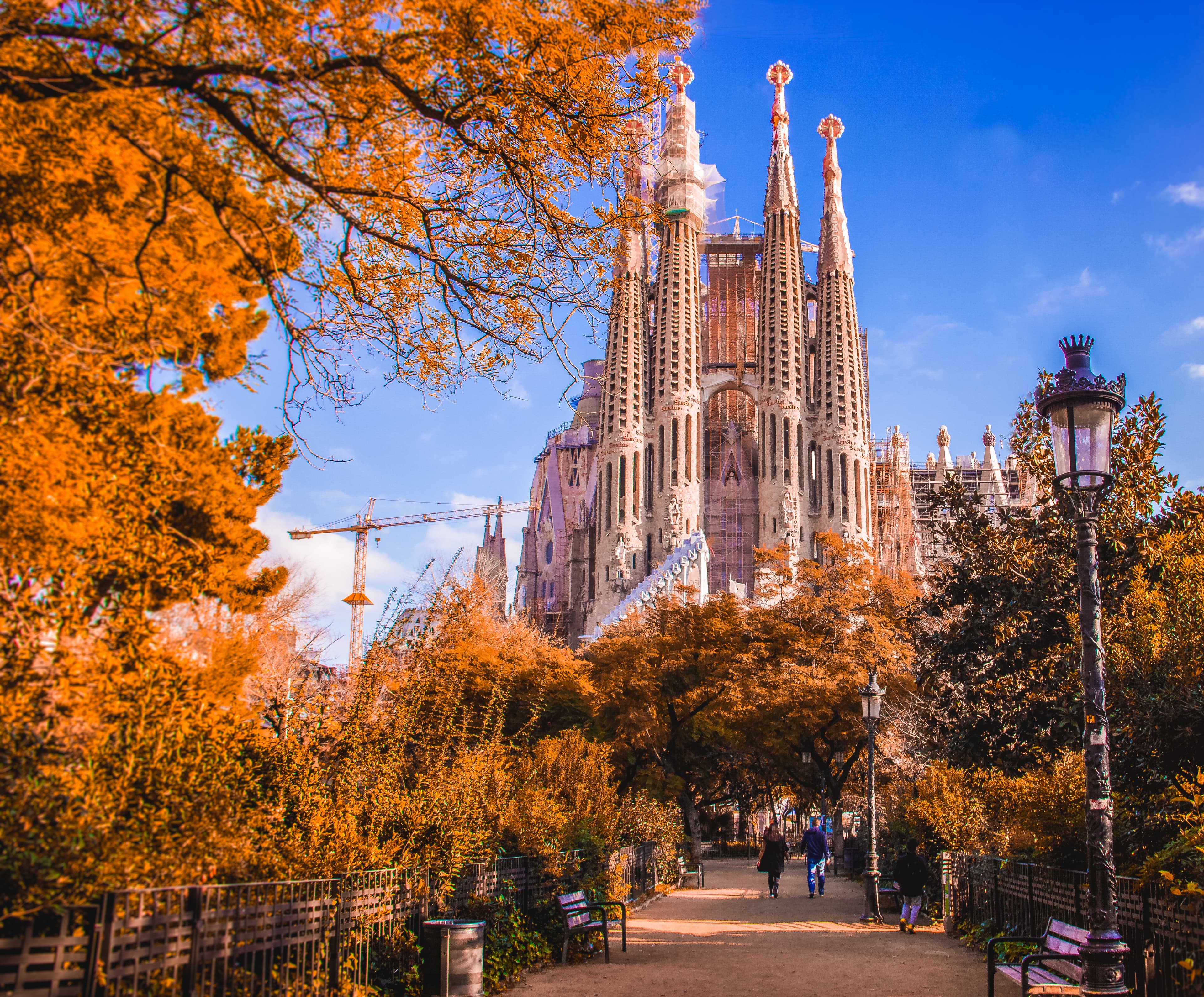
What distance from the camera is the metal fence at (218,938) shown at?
4488 millimetres

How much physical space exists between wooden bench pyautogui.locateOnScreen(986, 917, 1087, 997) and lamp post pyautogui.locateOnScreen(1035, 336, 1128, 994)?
35.7 inches

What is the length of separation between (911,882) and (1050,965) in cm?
550

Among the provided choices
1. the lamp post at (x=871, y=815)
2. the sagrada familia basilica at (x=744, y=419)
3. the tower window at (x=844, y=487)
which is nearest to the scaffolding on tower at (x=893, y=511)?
the sagrada familia basilica at (x=744, y=419)

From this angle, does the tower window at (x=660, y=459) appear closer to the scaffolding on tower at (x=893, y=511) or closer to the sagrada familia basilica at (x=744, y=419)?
the sagrada familia basilica at (x=744, y=419)

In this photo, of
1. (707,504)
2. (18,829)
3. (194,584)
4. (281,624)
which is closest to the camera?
(18,829)

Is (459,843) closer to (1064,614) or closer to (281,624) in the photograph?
(1064,614)

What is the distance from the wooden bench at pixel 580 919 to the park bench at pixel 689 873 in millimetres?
11168

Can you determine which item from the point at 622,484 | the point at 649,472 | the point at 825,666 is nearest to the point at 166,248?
the point at 825,666

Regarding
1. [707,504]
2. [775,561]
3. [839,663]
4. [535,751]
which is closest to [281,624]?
[535,751]

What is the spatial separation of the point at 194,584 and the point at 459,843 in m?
3.10

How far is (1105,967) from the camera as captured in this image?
209 inches

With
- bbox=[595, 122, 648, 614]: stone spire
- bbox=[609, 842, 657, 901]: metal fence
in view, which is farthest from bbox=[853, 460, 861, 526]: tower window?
bbox=[609, 842, 657, 901]: metal fence

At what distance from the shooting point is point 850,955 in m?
11.1

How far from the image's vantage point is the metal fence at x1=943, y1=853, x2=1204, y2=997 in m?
6.29
